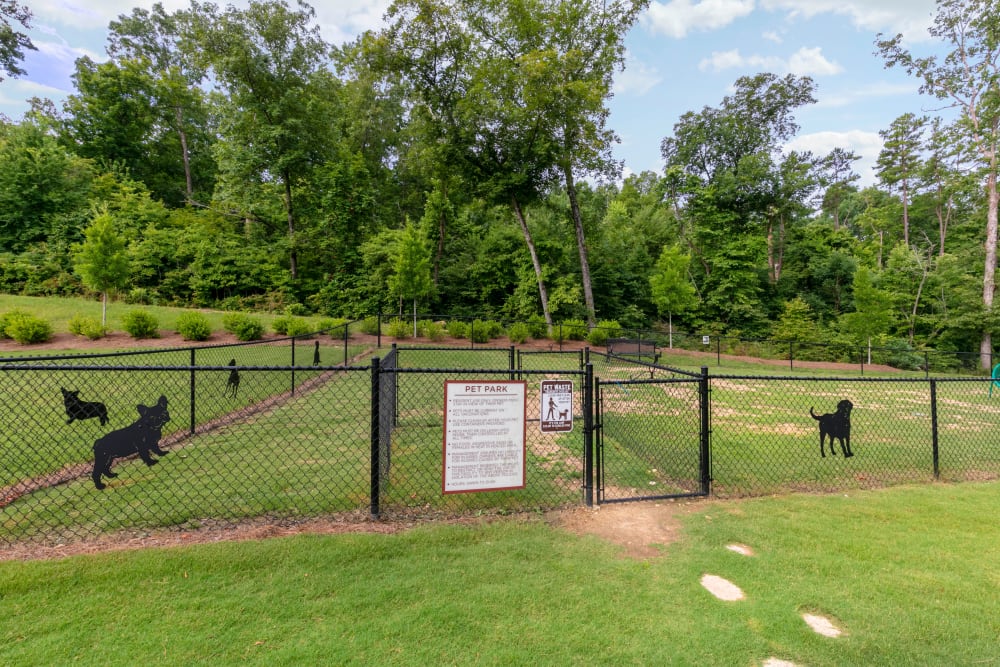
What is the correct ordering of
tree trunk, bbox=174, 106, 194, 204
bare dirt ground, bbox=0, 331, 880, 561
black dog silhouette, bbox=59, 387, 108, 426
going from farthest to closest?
1. tree trunk, bbox=174, 106, 194, 204
2. black dog silhouette, bbox=59, 387, 108, 426
3. bare dirt ground, bbox=0, 331, 880, 561

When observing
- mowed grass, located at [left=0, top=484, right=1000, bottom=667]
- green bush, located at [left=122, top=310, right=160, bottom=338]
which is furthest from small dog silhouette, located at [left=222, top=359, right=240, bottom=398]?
green bush, located at [left=122, top=310, right=160, bottom=338]

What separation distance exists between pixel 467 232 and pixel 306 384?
21101 millimetres

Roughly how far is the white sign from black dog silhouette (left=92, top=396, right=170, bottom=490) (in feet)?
10.2

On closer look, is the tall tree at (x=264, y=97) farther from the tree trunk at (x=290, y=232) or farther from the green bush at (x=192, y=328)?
the green bush at (x=192, y=328)

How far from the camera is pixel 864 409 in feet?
28.2

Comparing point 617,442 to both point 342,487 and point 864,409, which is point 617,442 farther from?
point 864,409

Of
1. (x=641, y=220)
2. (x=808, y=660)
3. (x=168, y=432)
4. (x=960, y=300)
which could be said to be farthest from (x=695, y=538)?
(x=641, y=220)

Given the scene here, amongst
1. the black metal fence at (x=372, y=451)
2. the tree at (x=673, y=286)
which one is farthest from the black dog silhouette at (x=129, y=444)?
the tree at (x=673, y=286)

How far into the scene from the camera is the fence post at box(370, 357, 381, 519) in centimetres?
350

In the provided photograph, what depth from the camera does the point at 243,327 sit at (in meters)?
15.7

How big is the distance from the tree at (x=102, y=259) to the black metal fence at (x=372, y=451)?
938 cm

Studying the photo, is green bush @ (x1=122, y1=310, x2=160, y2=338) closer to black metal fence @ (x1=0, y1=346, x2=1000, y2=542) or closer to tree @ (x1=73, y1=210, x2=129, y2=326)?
tree @ (x1=73, y1=210, x2=129, y2=326)

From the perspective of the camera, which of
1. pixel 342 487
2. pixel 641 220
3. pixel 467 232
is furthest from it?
pixel 641 220

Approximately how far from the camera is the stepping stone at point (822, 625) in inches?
93.9
